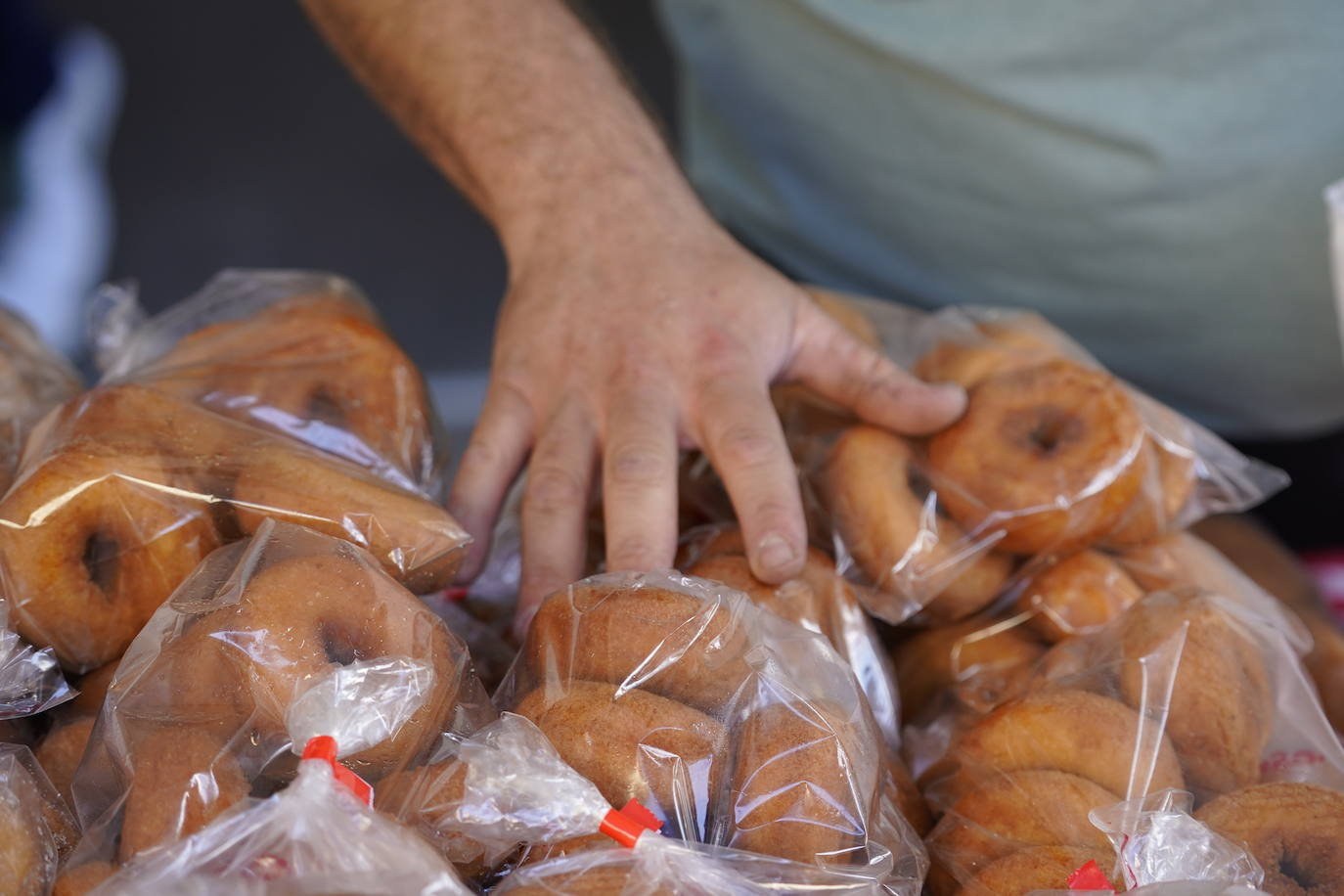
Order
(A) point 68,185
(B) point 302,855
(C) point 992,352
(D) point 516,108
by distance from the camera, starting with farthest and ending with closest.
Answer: (A) point 68,185 < (D) point 516,108 < (C) point 992,352 < (B) point 302,855

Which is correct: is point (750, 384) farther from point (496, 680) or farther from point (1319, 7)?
point (1319, 7)

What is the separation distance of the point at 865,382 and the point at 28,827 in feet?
2.75

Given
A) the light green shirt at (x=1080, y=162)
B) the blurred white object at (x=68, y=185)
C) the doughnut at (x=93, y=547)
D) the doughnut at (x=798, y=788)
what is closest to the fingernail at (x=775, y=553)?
the doughnut at (x=798, y=788)

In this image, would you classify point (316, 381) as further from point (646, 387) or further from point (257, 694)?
point (257, 694)

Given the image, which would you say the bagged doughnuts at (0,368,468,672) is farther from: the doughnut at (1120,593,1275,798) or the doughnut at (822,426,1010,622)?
the doughnut at (1120,593,1275,798)

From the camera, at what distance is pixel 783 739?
81 centimetres

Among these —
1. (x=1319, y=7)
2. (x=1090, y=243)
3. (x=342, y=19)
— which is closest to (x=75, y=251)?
(x=342, y=19)

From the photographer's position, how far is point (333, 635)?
0.80 meters

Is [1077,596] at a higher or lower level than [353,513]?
lower

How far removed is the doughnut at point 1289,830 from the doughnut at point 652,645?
13.8 inches

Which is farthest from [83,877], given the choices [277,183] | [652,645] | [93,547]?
[277,183]

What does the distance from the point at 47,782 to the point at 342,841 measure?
0.91ft

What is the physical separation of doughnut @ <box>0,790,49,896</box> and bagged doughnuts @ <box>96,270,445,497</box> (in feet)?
1.31

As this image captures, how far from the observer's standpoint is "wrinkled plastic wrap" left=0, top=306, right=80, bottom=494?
108 cm
